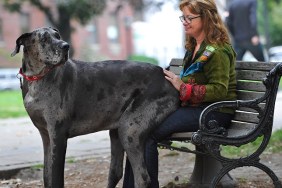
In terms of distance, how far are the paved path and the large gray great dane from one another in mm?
2441

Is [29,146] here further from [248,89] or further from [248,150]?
[248,89]

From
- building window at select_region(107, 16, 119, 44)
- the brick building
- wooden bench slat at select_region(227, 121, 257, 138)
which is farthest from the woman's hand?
building window at select_region(107, 16, 119, 44)

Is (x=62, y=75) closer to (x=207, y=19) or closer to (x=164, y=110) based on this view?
(x=164, y=110)

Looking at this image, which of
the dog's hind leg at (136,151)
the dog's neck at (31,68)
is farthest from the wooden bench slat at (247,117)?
the dog's neck at (31,68)

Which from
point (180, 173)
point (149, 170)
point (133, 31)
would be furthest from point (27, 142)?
point (133, 31)

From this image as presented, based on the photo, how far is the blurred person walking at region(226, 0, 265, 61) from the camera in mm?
11555

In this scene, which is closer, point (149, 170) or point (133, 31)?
point (149, 170)

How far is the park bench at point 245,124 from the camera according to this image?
480cm

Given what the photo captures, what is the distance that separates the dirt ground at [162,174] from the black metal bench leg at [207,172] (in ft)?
0.55

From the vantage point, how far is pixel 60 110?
15.3ft

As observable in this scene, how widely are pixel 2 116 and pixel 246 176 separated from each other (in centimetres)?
795

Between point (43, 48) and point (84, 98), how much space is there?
0.46 meters

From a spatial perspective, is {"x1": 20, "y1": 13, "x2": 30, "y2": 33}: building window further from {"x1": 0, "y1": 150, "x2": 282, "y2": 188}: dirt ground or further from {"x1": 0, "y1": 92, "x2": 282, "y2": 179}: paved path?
{"x1": 0, "y1": 150, "x2": 282, "y2": 188}: dirt ground

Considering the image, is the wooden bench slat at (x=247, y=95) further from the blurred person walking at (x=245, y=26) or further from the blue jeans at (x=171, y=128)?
the blurred person walking at (x=245, y=26)
